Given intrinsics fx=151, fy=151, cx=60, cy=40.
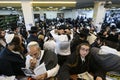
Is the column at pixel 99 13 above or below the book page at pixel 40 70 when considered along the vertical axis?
below

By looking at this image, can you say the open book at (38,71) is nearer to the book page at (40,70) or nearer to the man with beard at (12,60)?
the book page at (40,70)

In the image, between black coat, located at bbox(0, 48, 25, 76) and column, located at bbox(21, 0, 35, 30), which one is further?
column, located at bbox(21, 0, 35, 30)

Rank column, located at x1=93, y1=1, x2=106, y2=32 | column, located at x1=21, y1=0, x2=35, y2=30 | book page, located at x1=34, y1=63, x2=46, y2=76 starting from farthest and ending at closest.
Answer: column, located at x1=93, y1=1, x2=106, y2=32, column, located at x1=21, y1=0, x2=35, y2=30, book page, located at x1=34, y1=63, x2=46, y2=76

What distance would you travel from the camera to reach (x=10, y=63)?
2.44 metres

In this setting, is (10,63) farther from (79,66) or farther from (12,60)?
(79,66)

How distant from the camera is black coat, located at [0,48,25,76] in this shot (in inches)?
93.9

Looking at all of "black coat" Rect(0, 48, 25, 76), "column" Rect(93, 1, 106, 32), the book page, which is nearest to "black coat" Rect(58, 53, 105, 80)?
the book page

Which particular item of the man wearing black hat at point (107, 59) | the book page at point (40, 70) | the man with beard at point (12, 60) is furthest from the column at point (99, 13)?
the book page at point (40, 70)

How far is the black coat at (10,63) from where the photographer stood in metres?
2.38

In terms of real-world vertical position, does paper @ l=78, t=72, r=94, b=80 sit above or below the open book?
below

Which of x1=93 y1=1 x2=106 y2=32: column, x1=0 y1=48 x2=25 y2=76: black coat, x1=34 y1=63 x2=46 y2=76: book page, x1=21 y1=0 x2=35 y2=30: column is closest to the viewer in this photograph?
x1=34 y1=63 x2=46 y2=76: book page

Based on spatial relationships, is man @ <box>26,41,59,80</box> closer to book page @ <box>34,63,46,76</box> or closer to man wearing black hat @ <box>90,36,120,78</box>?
book page @ <box>34,63,46,76</box>

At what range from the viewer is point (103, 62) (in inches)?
88.2

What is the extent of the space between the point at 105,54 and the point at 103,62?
12 cm
